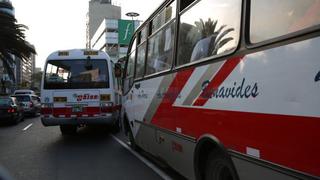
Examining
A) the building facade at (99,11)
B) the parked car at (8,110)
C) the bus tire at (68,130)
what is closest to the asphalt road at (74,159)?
the bus tire at (68,130)

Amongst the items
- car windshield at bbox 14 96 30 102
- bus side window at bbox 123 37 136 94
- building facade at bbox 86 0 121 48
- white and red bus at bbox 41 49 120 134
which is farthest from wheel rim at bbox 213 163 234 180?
building facade at bbox 86 0 121 48

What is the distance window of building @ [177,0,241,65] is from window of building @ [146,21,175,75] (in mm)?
583

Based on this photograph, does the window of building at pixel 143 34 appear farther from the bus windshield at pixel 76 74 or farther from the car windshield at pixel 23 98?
the car windshield at pixel 23 98

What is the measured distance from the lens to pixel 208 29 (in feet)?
20.7

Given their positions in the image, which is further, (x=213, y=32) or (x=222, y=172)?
(x=213, y=32)

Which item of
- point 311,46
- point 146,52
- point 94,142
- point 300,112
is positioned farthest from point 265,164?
point 94,142

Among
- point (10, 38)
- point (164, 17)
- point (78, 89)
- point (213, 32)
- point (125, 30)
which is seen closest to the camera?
point (213, 32)

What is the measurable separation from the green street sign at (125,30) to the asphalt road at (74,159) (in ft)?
106

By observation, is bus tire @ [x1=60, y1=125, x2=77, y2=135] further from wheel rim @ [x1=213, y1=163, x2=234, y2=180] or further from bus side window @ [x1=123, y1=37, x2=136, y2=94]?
wheel rim @ [x1=213, y1=163, x2=234, y2=180]

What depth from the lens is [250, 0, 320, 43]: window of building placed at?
3979mm

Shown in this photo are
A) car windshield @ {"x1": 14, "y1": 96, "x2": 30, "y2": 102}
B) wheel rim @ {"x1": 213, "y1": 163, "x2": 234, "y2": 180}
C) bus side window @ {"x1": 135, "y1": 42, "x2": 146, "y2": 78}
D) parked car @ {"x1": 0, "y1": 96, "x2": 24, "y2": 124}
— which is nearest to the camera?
wheel rim @ {"x1": 213, "y1": 163, "x2": 234, "y2": 180}

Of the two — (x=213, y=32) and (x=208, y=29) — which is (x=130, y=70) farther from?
(x=213, y=32)

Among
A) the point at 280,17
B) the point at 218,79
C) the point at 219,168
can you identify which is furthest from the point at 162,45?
the point at 280,17

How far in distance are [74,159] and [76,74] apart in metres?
4.95
